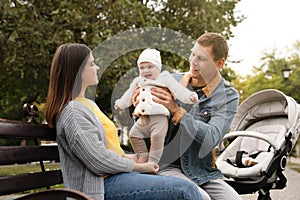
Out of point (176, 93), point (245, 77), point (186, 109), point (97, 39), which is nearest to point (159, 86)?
point (176, 93)

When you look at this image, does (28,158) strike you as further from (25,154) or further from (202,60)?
(202,60)

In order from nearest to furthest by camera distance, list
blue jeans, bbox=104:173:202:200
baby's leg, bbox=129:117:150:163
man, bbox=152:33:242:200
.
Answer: blue jeans, bbox=104:173:202:200 → baby's leg, bbox=129:117:150:163 → man, bbox=152:33:242:200

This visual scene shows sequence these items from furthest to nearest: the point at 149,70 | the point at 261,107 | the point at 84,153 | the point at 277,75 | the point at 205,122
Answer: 1. the point at 277,75
2. the point at 261,107
3. the point at 205,122
4. the point at 149,70
5. the point at 84,153

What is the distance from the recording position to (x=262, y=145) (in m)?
6.06

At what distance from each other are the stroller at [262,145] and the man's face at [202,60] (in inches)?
80.0

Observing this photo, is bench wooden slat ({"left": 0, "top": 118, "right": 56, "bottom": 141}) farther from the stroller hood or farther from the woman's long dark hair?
the stroller hood

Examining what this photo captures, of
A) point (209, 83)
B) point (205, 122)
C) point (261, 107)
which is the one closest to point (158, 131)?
point (205, 122)

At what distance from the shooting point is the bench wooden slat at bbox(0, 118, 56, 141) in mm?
2502

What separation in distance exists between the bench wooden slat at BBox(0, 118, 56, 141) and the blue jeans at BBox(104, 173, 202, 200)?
50cm

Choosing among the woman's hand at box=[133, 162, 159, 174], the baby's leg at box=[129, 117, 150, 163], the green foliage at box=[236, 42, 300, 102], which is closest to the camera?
the woman's hand at box=[133, 162, 159, 174]

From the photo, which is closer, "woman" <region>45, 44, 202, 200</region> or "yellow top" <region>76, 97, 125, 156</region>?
"woman" <region>45, 44, 202, 200</region>

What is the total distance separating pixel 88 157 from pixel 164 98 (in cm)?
54

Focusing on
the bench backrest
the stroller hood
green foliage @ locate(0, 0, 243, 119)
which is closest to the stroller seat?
the stroller hood

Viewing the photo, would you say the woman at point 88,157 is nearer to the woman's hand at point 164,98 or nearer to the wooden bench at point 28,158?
the wooden bench at point 28,158
